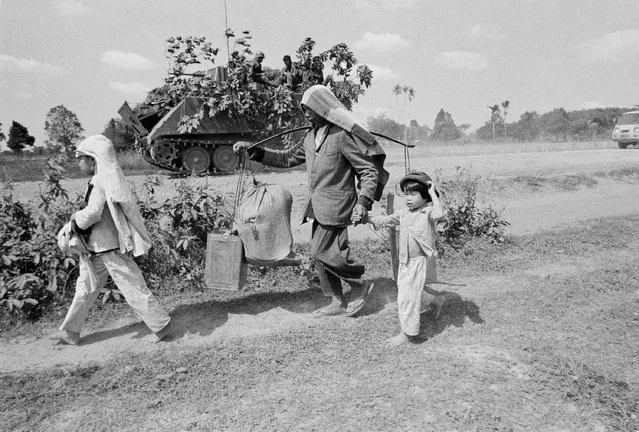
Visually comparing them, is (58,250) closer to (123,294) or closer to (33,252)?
(33,252)

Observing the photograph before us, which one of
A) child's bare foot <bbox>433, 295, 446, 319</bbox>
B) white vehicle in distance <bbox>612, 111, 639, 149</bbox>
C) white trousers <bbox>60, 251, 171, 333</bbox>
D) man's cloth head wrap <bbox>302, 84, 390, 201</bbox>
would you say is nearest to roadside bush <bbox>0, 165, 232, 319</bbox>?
white trousers <bbox>60, 251, 171, 333</bbox>

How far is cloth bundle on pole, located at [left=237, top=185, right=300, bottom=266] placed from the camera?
3854 millimetres

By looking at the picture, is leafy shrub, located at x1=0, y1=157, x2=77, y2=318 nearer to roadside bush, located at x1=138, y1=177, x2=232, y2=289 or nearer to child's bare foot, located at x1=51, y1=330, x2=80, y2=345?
child's bare foot, located at x1=51, y1=330, x2=80, y2=345

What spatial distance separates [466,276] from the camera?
518 cm

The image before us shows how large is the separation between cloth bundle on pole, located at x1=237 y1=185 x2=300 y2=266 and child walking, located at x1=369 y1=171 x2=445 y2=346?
2.59ft

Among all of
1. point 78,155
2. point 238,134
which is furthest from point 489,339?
point 238,134

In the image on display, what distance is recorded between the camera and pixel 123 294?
3.58 metres

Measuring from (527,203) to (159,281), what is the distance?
7.36 m

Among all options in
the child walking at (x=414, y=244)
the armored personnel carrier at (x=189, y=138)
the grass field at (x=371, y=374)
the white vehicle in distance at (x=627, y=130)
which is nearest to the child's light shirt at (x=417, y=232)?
the child walking at (x=414, y=244)

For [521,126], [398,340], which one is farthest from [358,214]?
[521,126]

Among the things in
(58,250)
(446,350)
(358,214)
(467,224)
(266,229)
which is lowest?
(446,350)

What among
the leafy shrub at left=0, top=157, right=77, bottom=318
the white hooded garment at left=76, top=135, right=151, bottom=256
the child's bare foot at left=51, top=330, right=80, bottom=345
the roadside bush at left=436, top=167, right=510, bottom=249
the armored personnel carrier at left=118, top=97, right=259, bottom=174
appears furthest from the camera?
the armored personnel carrier at left=118, top=97, right=259, bottom=174

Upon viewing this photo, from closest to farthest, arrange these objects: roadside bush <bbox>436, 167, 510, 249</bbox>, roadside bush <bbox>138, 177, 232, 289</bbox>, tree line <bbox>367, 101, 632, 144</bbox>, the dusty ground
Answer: the dusty ground < roadside bush <bbox>138, 177, 232, 289</bbox> < roadside bush <bbox>436, 167, 510, 249</bbox> < tree line <bbox>367, 101, 632, 144</bbox>

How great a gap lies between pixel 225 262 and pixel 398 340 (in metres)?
1.42
